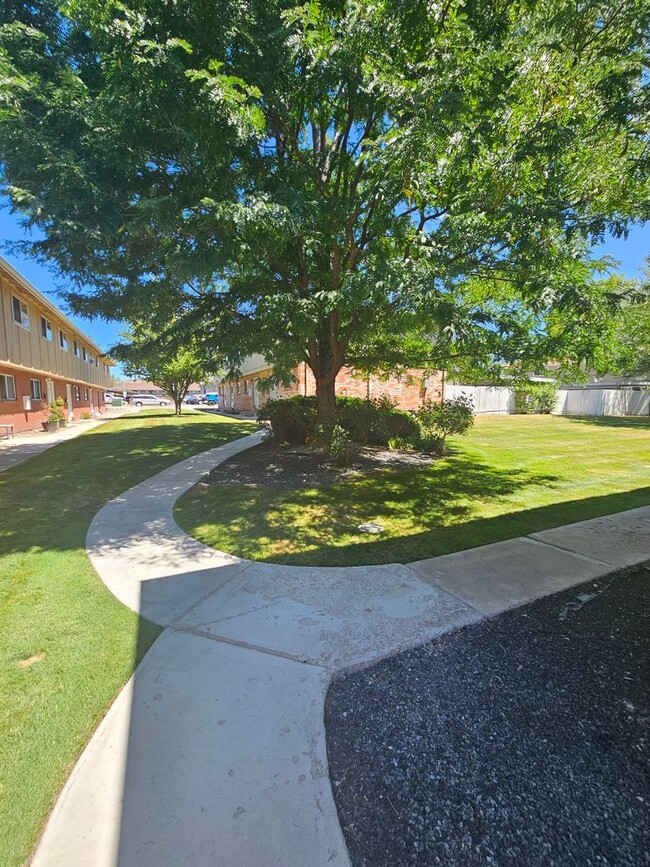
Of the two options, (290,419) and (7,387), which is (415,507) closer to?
(290,419)

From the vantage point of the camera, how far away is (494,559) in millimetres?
4152

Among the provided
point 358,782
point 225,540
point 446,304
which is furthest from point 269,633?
point 446,304

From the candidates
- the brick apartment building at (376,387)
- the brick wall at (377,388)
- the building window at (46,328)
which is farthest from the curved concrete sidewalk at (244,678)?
the building window at (46,328)

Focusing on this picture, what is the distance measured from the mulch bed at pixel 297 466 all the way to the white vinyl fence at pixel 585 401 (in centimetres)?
1610

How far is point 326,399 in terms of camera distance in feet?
30.5

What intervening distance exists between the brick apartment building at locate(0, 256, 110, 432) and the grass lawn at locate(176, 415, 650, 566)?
40.5ft

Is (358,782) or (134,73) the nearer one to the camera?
(358,782)

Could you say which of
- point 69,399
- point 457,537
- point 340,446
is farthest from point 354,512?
point 69,399

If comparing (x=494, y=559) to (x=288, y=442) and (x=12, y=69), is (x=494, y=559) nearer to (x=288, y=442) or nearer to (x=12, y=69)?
(x=288, y=442)

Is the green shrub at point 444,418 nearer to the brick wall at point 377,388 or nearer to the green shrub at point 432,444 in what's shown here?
the green shrub at point 432,444

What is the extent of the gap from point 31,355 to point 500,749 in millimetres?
20225

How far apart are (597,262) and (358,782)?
7.64 meters

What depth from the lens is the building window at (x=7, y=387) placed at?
49.7ft

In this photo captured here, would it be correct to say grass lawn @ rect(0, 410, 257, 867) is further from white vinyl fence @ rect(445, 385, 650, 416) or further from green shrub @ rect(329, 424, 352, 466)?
white vinyl fence @ rect(445, 385, 650, 416)
